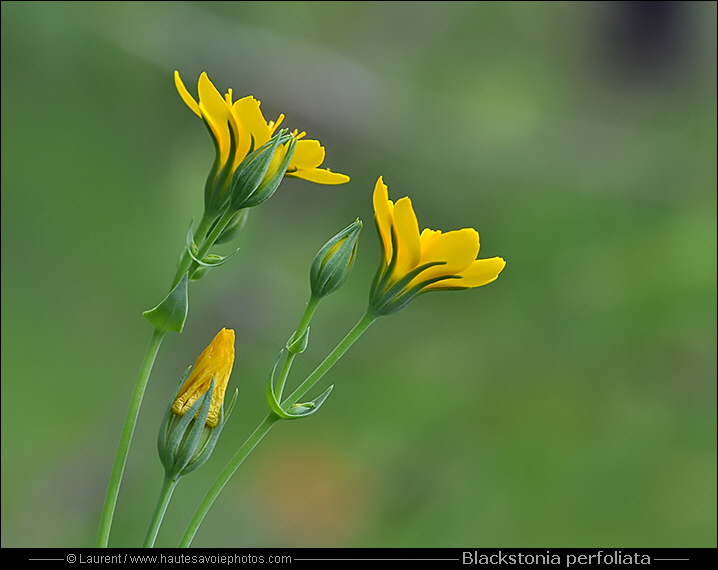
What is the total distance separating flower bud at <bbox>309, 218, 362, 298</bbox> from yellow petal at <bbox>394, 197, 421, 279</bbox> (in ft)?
0.05

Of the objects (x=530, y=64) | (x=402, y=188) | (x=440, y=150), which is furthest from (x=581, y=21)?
(x=402, y=188)

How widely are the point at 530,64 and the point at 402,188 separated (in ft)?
1.58

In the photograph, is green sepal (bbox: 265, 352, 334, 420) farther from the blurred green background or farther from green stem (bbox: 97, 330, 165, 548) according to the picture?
the blurred green background

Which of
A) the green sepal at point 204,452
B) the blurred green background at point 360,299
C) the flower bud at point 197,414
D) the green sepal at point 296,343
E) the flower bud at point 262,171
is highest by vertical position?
the flower bud at point 262,171

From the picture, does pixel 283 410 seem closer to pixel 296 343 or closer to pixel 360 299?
pixel 296 343

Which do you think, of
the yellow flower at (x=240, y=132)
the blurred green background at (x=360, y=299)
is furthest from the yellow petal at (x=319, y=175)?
the blurred green background at (x=360, y=299)

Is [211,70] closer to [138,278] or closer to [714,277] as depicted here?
[138,278]

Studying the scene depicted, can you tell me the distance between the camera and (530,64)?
1.44m

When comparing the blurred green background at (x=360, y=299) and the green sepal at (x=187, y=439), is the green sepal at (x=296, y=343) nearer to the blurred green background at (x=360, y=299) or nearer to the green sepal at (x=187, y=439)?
the green sepal at (x=187, y=439)

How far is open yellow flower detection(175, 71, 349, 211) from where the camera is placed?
7.9 inches

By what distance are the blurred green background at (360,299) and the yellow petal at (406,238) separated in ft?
2.07

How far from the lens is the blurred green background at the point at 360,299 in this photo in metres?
0.88

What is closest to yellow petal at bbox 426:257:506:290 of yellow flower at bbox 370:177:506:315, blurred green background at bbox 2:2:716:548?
yellow flower at bbox 370:177:506:315

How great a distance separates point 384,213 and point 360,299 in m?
0.82
